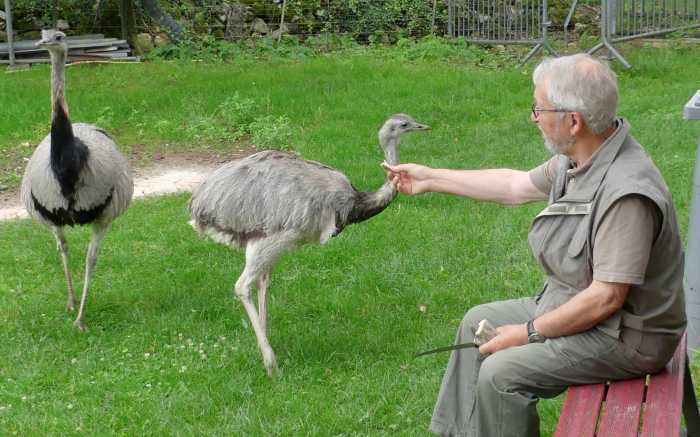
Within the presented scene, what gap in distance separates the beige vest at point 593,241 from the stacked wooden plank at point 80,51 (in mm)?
11951

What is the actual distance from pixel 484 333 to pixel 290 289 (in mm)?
2990

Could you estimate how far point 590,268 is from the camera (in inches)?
139

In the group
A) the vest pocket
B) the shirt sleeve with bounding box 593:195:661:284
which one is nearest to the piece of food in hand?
the vest pocket

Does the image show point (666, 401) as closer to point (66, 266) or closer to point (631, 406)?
point (631, 406)

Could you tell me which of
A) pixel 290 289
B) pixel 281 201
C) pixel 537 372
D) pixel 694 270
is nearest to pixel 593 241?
pixel 537 372

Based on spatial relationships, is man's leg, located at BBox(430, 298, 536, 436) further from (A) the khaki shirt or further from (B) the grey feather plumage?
(B) the grey feather plumage

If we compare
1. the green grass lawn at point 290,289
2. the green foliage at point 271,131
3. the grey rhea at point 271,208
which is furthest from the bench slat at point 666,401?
the green foliage at point 271,131

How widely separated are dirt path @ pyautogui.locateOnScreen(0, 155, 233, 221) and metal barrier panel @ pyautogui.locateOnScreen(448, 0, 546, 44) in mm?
6356

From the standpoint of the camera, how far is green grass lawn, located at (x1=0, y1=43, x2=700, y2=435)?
5.11 meters

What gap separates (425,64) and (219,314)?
26.1 ft

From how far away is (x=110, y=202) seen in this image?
663cm

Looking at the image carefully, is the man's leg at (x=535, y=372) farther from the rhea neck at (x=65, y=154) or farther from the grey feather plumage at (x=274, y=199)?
the rhea neck at (x=65, y=154)

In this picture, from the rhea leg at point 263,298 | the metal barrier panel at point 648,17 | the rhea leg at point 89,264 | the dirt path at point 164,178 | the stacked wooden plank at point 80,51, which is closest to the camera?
the rhea leg at point 263,298

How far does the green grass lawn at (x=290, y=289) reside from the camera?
5.11 m
